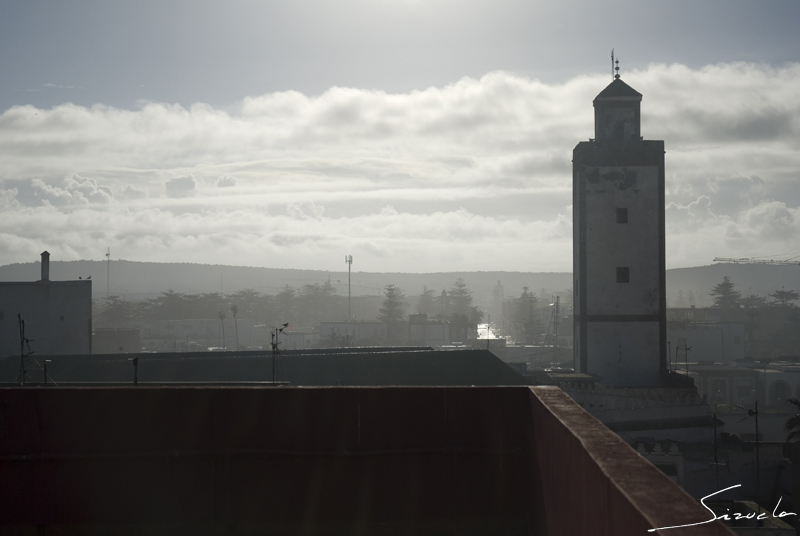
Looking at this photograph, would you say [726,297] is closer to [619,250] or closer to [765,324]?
[765,324]

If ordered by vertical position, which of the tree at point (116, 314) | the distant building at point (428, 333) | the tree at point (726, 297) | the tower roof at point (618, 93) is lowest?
the distant building at point (428, 333)

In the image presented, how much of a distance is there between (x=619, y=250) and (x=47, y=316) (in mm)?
30588

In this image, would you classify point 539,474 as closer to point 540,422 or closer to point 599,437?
point 540,422

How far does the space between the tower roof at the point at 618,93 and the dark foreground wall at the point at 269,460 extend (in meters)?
30.5

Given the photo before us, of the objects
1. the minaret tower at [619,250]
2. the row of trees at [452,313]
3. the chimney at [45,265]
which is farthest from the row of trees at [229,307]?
the minaret tower at [619,250]

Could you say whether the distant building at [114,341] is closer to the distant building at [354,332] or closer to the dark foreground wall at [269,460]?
the distant building at [354,332]

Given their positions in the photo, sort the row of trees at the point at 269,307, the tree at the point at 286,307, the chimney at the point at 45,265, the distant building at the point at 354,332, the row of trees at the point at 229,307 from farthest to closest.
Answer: the tree at the point at 286,307 → the row of trees at the point at 229,307 → the row of trees at the point at 269,307 → the distant building at the point at 354,332 → the chimney at the point at 45,265

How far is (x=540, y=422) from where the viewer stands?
7.40 metres

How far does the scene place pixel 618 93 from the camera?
118 feet

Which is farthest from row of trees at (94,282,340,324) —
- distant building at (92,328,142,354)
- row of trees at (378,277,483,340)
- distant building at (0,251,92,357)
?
distant building at (0,251,92,357)

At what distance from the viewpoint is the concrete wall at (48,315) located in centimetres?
4016

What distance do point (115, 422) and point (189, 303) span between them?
390 feet

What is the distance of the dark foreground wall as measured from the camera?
7.89 meters

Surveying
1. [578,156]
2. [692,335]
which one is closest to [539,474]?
[578,156]
